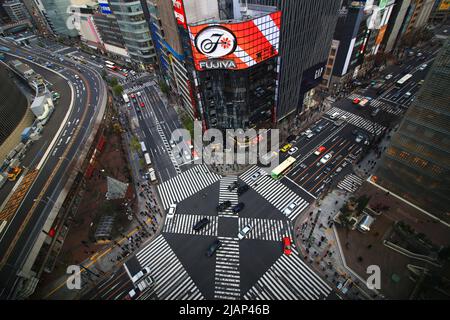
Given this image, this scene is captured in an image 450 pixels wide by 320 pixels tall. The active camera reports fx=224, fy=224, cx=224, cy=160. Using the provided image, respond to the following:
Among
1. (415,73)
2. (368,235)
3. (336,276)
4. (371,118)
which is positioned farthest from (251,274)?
(415,73)

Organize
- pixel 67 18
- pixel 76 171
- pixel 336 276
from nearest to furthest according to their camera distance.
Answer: pixel 336 276 → pixel 76 171 → pixel 67 18

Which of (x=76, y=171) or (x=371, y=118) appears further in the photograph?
(x=371, y=118)

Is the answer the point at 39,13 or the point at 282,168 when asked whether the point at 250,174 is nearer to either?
the point at 282,168

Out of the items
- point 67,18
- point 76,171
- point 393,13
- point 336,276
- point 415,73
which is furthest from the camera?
point 67,18

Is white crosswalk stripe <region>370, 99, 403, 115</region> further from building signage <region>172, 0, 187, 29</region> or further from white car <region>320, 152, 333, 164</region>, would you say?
building signage <region>172, 0, 187, 29</region>

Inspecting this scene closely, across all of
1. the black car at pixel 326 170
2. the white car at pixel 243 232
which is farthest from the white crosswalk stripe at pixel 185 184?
the black car at pixel 326 170

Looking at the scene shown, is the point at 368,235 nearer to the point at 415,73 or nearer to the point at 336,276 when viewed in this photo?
the point at 336,276

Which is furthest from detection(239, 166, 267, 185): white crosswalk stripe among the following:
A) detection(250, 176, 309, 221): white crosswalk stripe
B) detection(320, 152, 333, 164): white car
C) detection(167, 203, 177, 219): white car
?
detection(167, 203, 177, 219): white car
